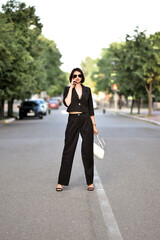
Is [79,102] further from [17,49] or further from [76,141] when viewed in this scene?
[17,49]

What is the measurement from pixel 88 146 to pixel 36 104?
2702cm

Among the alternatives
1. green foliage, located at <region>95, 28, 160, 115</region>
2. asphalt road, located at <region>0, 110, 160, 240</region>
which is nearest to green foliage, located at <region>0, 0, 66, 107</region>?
green foliage, located at <region>95, 28, 160, 115</region>

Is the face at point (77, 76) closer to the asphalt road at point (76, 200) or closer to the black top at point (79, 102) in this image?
the black top at point (79, 102)

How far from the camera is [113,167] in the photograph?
867cm

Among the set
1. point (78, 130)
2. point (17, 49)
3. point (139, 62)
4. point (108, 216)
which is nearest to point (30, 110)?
point (139, 62)

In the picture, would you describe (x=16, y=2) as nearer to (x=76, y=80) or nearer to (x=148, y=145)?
(x=148, y=145)

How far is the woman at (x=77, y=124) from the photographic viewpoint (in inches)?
238

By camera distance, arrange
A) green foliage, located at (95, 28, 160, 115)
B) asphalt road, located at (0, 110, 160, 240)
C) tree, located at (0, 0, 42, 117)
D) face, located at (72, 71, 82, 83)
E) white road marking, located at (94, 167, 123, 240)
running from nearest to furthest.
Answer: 1. white road marking, located at (94, 167, 123, 240)
2. asphalt road, located at (0, 110, 160, 240)
3. face, located at (72, 71, 82, 83)
4. tree, located at (0, 0, 42, 117)
5. green foliage, located at (95, 28, 160, 115)

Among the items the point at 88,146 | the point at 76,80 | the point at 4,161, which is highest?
the point at 76,80

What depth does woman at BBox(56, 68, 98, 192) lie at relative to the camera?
19.8ft

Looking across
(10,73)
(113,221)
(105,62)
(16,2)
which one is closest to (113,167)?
(113,221)

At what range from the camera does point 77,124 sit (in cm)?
608

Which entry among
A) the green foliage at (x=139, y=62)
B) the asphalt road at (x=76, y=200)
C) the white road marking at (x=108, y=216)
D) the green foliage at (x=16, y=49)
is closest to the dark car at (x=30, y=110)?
the green foliage at (x=16, y=49)

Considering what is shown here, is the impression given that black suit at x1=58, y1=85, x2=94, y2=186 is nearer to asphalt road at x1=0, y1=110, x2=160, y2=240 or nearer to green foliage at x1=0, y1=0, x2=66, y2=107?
asphalt road at x1=0, y1=110, x2=160, y2=240
